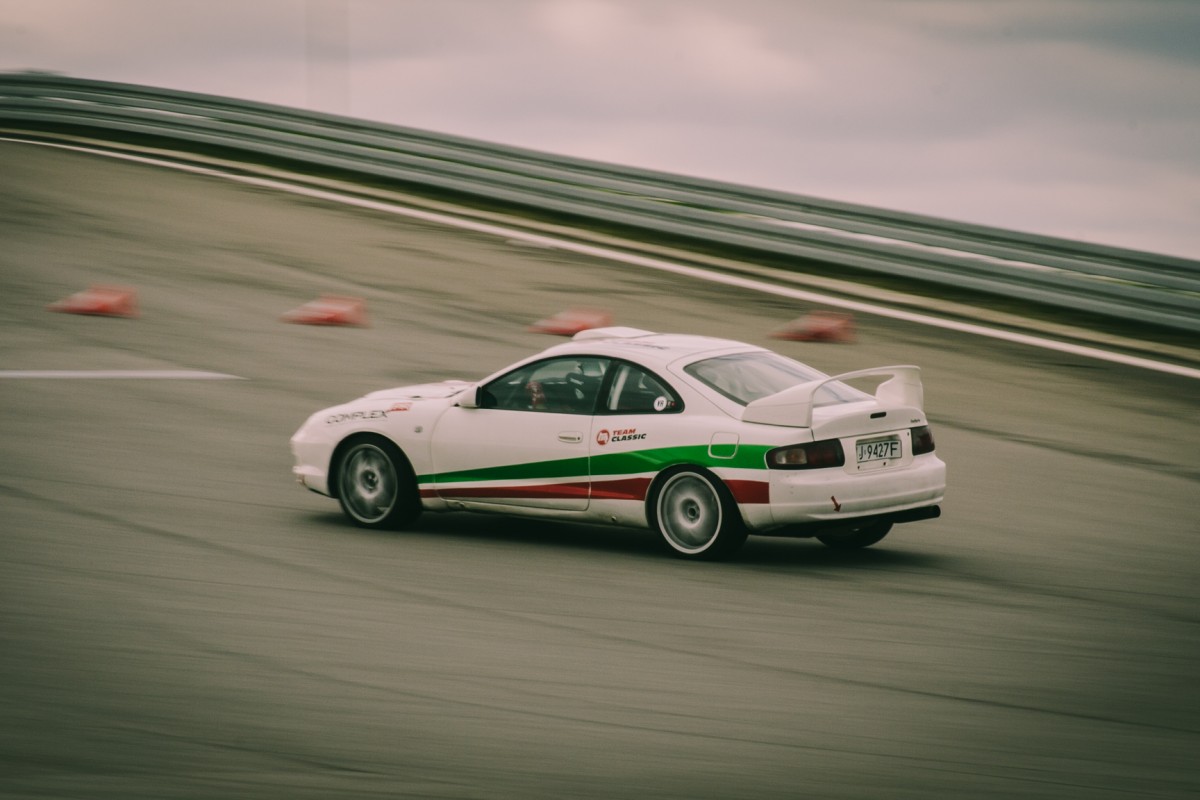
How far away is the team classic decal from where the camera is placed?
9016 mm

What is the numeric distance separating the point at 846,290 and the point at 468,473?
33.1 ft

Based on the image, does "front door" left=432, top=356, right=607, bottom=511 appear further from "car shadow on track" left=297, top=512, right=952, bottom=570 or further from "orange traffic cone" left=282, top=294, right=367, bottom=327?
"orange traffic cone" left=282, top=294, right=367, bottom=327

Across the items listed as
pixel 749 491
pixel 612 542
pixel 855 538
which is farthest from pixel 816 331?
pixel 749 491

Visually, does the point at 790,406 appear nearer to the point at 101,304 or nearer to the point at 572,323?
the point at 572,323

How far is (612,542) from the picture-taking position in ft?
31.4

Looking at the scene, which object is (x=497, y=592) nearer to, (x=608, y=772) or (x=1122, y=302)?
(x=608, y=772)

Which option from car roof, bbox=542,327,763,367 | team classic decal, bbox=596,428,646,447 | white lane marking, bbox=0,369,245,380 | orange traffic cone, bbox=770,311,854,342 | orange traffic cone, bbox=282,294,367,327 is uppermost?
orange traffic cone, bbox=282,294,367,327

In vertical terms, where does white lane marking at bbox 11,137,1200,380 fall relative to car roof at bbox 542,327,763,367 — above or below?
above

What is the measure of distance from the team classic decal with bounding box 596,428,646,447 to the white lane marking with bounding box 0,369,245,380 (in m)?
5.97

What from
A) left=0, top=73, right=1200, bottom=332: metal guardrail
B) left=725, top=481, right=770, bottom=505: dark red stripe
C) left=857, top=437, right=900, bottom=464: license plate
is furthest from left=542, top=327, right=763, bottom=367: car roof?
left=0, top=73, right=1200, bottom=332: metal guardrail

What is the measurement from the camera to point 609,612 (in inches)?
303

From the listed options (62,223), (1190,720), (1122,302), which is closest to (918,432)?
(1190,720)

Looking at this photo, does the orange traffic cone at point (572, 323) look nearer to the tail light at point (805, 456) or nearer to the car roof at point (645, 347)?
the car roof at point (645, 347)

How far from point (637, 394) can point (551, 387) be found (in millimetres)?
610
